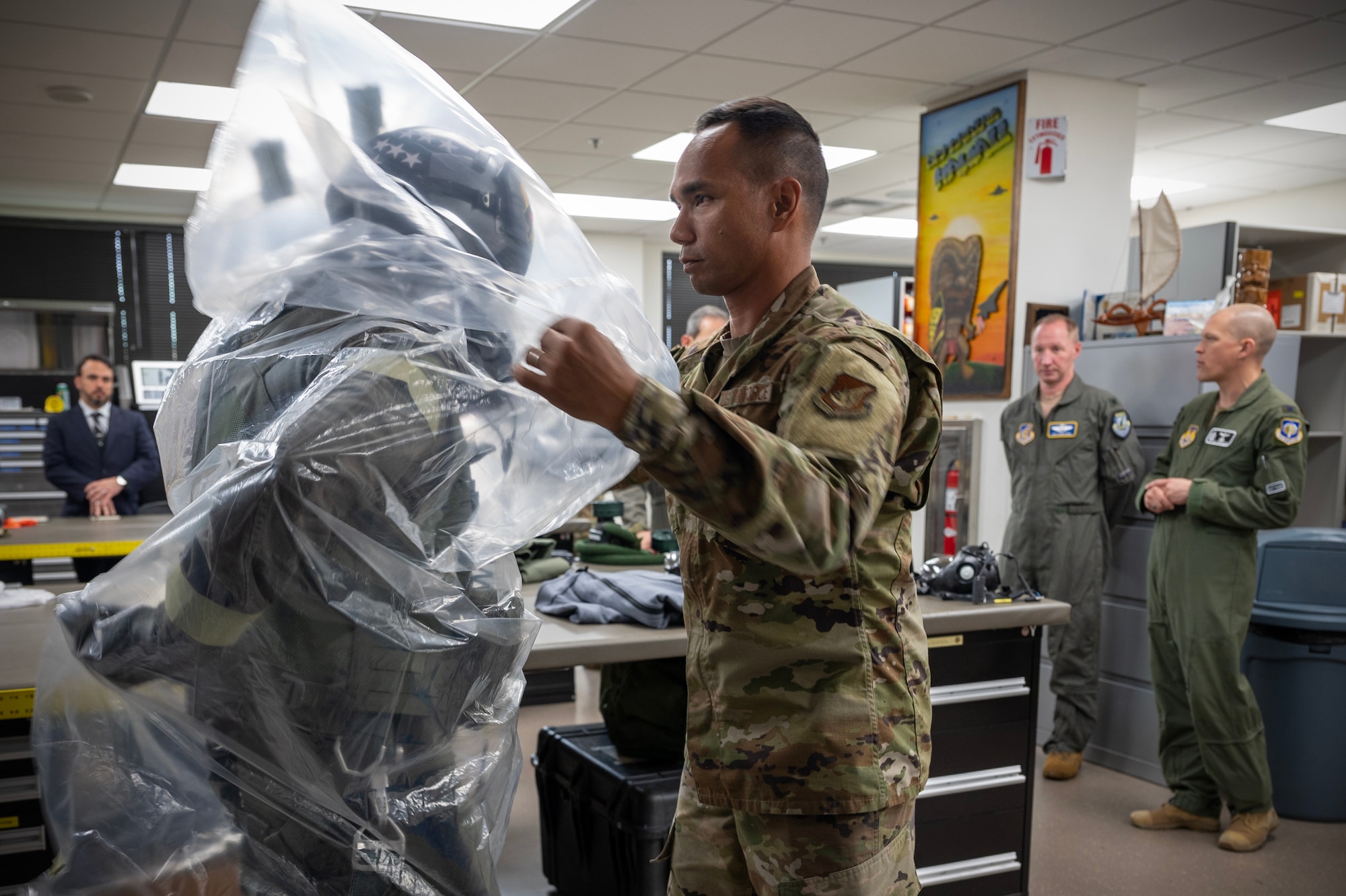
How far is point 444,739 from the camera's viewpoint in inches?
45.0

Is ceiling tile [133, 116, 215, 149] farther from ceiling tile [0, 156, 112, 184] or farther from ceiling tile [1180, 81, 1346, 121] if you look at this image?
ceiling tile [1180, 81, 1346, 121]

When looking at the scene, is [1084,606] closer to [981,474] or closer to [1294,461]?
[1294,461]

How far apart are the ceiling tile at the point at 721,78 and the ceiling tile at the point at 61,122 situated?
3.07m

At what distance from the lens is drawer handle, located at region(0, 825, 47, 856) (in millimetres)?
1672

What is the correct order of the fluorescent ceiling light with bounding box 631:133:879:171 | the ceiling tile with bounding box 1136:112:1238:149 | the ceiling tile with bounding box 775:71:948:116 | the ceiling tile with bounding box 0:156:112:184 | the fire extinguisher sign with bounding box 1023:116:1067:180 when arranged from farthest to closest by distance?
1. the ceiling tile with bounding box 0:156:112:184
2. the fluorescent ceiling light with bounding box 631:133:879:171
3. the ceiling tile with bounding box 1136:112:1238:149
4. the ceiling tile with bounding box 775:71:948:116
5. the fire extinguisher sign with bounding box 1023:116:1067:180

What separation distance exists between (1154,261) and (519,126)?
3.72 metres

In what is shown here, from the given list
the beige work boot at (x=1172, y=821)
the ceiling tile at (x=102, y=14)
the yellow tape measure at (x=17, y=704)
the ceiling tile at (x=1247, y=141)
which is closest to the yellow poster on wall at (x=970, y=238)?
the ceiling tile at (x=1247, y=141)

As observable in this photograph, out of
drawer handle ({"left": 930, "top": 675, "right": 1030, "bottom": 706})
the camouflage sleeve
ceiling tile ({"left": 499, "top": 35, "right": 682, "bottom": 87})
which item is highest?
ceiling tile ({"left": 499, "top": 35, "right": 682, "bottom": 87})

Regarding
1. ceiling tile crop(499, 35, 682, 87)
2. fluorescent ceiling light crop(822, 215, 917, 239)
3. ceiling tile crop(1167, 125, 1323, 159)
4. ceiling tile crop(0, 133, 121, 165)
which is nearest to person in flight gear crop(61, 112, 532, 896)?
ceiling tile crop(499, 35, 682, 87)

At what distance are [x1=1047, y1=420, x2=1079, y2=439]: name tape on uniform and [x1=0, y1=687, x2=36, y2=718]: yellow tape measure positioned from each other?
3630 millimetres

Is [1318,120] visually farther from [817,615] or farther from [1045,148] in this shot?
[817,615]

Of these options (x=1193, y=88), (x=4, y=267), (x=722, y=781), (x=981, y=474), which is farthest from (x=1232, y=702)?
(x=4, y=267)

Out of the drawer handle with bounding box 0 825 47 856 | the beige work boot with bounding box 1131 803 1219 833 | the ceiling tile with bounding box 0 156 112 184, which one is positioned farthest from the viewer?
the ceiling tile with bounding box 0 156 112 184

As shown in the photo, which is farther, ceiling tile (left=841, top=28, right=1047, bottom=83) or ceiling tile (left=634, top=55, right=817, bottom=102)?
ceiling tile (left=634, top=55, right=817, bottom=102)
